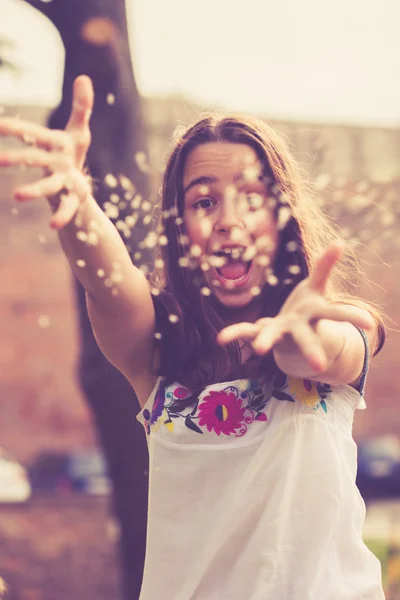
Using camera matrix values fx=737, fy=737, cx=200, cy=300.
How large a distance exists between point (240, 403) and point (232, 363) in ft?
0.29

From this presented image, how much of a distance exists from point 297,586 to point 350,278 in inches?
24.3

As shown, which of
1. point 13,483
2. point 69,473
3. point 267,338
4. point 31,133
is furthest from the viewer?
point 69,473

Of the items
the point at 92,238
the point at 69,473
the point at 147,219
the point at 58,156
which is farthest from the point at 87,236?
the point at 69,473

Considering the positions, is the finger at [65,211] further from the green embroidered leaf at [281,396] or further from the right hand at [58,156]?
the green embroidered leaf at [281,396]

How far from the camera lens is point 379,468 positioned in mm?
5258

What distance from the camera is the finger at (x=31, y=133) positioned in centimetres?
90

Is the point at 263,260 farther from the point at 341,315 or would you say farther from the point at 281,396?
the point at 341,315

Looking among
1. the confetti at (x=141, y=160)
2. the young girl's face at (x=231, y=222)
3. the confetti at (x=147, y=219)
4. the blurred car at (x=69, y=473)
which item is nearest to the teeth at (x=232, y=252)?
the young girl's face at (x=231, y=222)

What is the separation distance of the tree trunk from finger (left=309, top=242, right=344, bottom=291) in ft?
3.37

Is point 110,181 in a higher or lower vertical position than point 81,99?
lower

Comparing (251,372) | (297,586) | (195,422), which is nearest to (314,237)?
(251,372)

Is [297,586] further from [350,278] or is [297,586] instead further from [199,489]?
[350,278]

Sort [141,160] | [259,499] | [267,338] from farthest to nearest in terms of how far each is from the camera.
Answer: [141,160]
[259,499]
[267,338]

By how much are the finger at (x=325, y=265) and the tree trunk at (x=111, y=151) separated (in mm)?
1028
